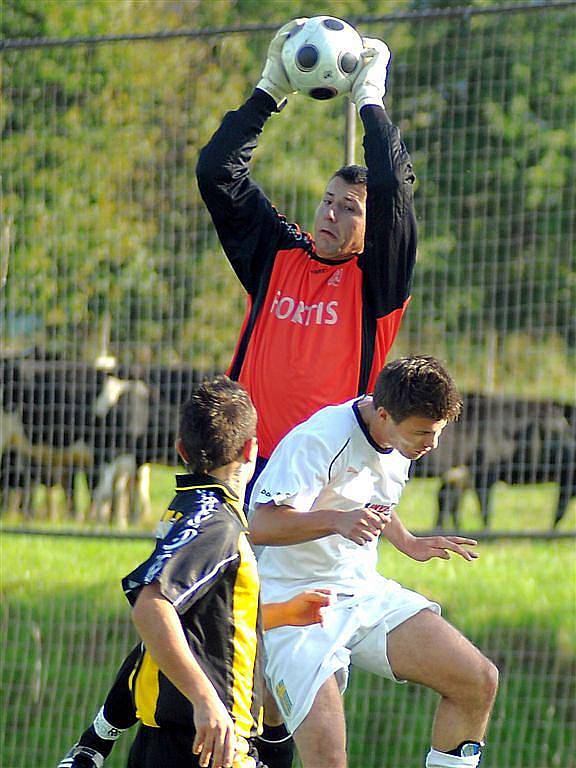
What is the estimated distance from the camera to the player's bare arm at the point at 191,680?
2.75 meters

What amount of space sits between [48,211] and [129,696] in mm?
3212

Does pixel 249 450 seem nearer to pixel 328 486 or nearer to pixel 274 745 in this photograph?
pixel 328 486

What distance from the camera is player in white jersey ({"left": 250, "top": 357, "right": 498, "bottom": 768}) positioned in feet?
11.4

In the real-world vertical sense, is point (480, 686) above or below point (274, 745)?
above

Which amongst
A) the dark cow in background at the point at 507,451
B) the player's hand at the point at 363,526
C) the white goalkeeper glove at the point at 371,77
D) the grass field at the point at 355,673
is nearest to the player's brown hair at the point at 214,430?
the player's hand at the point at 363,526

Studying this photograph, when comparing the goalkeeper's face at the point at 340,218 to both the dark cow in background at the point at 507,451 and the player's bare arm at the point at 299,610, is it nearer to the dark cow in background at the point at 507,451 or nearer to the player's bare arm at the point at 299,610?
the player's bare arm at the point at 299,610

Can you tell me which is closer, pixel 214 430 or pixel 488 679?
pixel 214 430

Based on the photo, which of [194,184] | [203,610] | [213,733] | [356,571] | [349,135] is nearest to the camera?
[213,733]

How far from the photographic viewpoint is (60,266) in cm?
622

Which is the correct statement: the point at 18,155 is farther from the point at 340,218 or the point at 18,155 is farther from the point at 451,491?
the point at 451,491

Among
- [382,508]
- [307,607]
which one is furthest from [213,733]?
[382,508]

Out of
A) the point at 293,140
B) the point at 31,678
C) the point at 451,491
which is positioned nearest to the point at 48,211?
the point at 293,140

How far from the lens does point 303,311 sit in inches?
161

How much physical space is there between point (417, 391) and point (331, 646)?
29.5 inches
